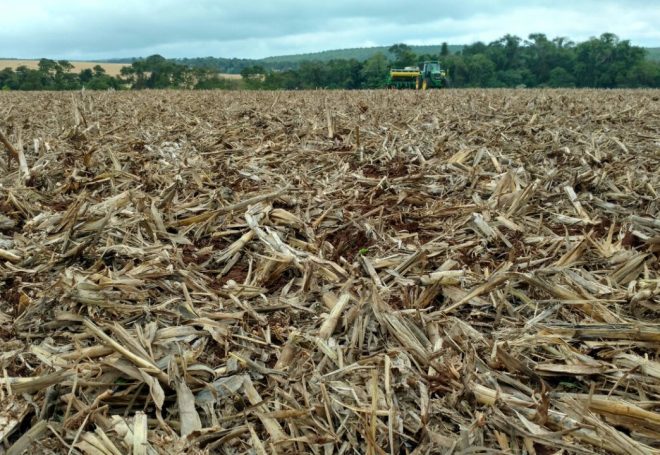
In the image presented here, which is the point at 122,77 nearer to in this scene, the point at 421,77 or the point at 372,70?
the point at 372,70

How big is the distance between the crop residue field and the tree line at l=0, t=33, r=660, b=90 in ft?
116

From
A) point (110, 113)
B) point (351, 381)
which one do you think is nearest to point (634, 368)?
point (351, 381)

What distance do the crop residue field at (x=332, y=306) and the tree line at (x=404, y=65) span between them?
116 ft

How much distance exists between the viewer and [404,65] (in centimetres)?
5694

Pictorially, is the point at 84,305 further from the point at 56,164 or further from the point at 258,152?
the point at 258,152

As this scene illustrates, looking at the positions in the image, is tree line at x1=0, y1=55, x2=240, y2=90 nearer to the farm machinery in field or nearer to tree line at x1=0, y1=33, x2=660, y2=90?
tree line at x1=0, y1=33, x2=660, y2=90

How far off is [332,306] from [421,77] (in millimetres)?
33623

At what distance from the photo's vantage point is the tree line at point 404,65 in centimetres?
4262

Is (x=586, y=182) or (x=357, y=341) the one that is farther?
(x=586, y=182)

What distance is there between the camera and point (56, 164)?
569cm

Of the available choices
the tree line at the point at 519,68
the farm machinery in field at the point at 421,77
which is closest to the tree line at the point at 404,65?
the tree line at the point at 519,68

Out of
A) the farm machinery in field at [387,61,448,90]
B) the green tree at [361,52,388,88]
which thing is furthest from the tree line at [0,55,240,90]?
the green tree at [361,52,388,88]

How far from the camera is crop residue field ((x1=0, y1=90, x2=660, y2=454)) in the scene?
85.8 inches

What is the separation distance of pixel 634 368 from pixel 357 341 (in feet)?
4.06
